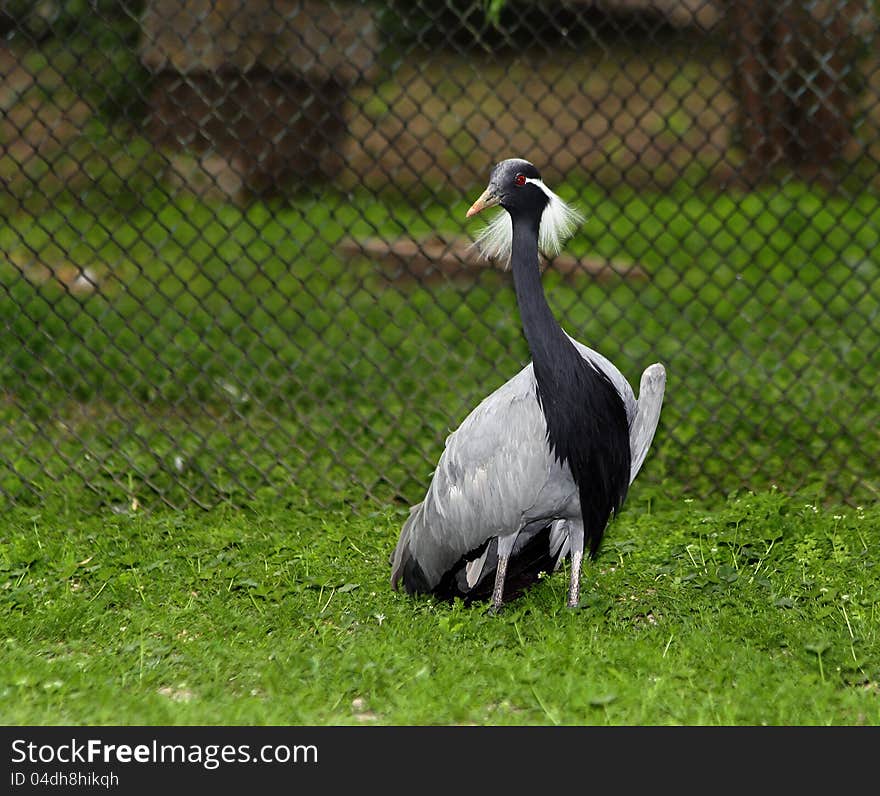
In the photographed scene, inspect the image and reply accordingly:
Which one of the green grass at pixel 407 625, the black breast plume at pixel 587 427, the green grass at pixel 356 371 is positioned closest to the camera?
the green grass at pixel 407 625

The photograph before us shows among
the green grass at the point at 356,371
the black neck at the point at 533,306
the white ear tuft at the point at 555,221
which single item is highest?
the white ear tuft at the point at 555,221

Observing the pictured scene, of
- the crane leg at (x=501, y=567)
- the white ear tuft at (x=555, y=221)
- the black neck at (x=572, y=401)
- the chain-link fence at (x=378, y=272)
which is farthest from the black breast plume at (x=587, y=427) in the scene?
the chain-link fence at (x=378, y=272)

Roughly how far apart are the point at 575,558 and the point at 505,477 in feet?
1.32

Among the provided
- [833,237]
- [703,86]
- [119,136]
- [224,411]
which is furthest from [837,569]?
[703,86]

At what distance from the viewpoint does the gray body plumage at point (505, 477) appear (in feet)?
12.2

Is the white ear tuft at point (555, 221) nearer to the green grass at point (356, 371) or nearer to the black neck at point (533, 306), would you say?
the black neck at point (533, 306)

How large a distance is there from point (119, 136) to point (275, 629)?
610cm

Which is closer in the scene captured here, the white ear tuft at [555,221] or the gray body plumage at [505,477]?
the gray body plumage at [505,477]

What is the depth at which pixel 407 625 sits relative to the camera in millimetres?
3893

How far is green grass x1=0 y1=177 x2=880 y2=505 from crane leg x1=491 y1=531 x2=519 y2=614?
1.20 m

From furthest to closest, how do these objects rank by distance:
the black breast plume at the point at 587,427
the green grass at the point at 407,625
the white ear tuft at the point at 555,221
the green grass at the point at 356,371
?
the green grass at the point at 356,371
the white ear tuft at the point at 555,221
the black breast plume at the point at 587,427
the green grass at the point at 407,625

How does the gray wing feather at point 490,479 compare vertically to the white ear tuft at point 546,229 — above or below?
below

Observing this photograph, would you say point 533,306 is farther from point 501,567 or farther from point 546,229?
point 501,567

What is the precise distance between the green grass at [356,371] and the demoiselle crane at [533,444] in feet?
3.92
